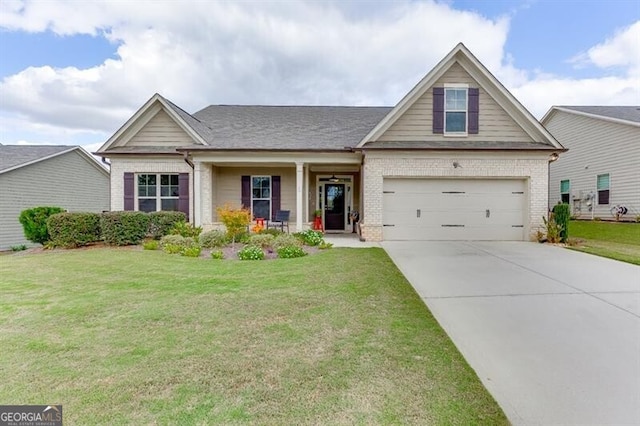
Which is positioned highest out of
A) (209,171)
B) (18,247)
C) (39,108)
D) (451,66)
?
(39,108)

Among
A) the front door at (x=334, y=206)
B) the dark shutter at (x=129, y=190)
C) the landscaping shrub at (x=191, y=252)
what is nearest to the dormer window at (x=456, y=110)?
the front door at (x=334, y=206)

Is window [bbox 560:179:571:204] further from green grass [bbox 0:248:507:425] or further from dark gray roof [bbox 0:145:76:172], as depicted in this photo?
dark gray roof [bbox 0:145:76:172]

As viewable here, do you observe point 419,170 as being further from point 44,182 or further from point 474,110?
point 44,182

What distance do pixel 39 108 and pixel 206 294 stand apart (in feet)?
91.5

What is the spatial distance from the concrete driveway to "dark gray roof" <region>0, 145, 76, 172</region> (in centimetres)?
1882

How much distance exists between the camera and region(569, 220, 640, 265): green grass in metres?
8.86

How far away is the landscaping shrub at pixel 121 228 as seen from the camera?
10258 mm

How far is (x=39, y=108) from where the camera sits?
2367 cm

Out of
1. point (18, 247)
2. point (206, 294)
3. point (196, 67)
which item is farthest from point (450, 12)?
point (18, 247)

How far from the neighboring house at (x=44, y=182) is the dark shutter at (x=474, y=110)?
20389mm

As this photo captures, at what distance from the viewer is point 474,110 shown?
38.5ft

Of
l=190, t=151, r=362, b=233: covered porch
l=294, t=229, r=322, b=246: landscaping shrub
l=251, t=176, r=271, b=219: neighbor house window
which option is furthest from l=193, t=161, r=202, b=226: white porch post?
l=294, t=229, r=322, b=246: landscaping shrub

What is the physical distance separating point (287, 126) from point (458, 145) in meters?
7.27

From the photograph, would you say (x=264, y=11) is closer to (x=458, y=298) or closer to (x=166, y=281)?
(x=166, y=281)
